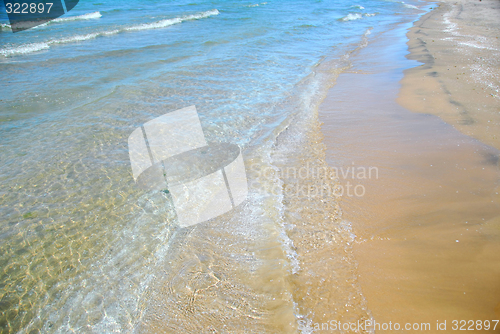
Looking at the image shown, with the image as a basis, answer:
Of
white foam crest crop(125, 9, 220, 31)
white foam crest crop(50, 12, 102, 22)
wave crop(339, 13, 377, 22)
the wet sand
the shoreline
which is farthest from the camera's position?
wave crop(339, 13, 377, 22)

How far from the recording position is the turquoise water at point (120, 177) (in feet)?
8.04

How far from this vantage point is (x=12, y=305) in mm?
2459

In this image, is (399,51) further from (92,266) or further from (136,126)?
(92,266)

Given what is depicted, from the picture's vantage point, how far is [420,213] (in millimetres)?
2992

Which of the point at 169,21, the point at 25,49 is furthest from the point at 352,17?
the point at 25,49

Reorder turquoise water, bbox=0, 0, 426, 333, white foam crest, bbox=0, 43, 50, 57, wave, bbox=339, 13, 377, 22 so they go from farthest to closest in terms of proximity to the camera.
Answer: wave, bbox=339, 13, 377, 22, white foam crest, bbox=0, 43, 50, 57, turquoise water, bbox=0, 0, 426, 333

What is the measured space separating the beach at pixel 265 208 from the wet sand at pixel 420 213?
0.05ft

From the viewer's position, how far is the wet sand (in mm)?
2199

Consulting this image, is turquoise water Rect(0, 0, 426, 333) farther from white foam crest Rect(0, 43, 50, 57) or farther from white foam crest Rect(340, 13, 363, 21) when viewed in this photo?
white foam crest Rect(340, 13, 363, 21)

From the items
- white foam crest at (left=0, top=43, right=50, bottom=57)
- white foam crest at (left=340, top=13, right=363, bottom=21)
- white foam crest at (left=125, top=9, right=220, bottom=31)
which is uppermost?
white foam crest at (left=125, top=9, right=220, bottom=31)

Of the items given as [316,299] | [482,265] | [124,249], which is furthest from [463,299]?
[124,249]

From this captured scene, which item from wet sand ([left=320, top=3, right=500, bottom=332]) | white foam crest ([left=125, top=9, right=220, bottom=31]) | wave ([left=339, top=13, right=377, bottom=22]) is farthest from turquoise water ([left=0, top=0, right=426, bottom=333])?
wave ([left=339, top=13, right=377, bottom=22])

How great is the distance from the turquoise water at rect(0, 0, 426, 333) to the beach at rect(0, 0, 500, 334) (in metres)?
0.02

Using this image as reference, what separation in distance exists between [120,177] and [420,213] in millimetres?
3769
